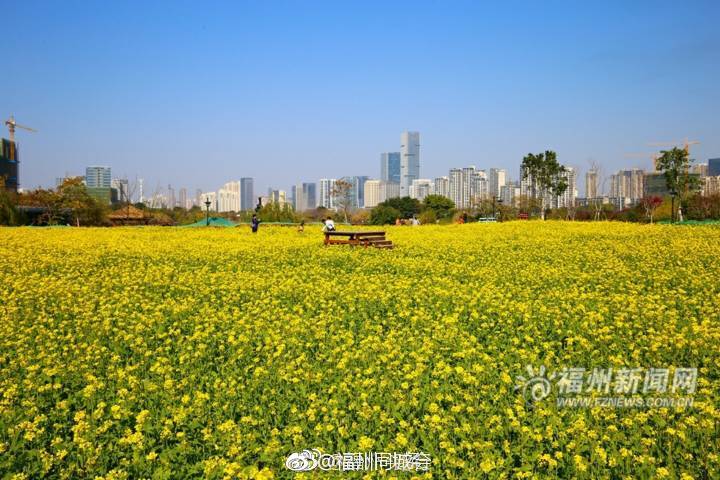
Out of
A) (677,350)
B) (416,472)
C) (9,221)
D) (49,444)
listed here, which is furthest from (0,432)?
(9,221)

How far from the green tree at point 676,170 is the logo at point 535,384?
5530 cm

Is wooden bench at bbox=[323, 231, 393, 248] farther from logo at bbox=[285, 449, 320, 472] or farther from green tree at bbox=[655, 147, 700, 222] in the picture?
green tree at bbox=[655, 147, 700, 222]

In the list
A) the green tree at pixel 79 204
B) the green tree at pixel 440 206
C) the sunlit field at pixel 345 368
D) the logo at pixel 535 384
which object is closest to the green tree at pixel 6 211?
the green tree at pixel 79 204

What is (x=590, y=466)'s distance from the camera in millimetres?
4594

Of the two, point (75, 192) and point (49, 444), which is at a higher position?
point (75, 192)

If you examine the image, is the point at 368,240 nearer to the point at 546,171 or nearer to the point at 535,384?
the point at 535,384

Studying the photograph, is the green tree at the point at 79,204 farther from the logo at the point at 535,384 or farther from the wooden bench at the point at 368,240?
the logo at the point at 535,384

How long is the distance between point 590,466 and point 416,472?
151cm

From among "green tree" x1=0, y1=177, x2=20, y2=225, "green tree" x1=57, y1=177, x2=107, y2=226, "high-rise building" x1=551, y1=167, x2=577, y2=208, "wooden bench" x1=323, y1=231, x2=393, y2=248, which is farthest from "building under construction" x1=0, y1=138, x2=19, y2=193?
"wooden bench" x1=323, y1=231, x2=393, y2=248

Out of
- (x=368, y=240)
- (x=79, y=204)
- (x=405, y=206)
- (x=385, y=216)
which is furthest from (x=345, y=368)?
(x=405, y=206)

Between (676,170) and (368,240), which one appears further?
(676,170)

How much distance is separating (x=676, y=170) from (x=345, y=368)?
190 ft

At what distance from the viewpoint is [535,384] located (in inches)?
253

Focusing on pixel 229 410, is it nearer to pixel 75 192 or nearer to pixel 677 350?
pixel 677 350
